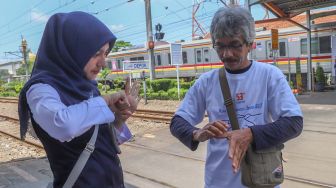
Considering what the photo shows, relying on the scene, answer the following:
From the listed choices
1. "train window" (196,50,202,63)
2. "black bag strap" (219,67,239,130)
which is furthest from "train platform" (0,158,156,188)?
"train window" (196,50,202,63)

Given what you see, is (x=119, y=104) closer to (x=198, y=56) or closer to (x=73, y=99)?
(x=73, y=99)

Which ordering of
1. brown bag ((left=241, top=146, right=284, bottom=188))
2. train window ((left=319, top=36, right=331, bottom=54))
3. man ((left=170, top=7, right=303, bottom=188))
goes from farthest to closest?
1. train window ((left=319, top=36, right=331, bottom=54))
2. man ((left=170, top=7, right=303, bottom=188))
3. brown bag ((left=241, top=146, right=284, bottom=188))

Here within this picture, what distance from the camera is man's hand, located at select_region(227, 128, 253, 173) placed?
163 cm

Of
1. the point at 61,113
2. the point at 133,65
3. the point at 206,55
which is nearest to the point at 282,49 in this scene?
the point at 206,55

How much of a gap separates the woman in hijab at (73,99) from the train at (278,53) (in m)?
12.7

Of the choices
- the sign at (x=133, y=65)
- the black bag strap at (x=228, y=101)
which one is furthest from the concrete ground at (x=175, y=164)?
the sign at (x=133, y=65)

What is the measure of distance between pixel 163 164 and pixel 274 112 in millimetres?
4813

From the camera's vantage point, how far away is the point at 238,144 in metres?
1.66

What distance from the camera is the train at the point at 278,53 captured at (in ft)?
58.4

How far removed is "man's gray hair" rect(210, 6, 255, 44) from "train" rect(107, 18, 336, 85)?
12.3 meters

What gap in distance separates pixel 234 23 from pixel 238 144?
1.98 ft

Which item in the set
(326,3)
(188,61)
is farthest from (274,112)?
(188,61)

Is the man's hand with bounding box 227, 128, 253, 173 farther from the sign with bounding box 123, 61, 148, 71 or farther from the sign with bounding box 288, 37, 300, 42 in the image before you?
the sign with bounding box 288, 37, 300, 42

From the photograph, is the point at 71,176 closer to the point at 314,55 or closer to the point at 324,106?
the point at 324,106
